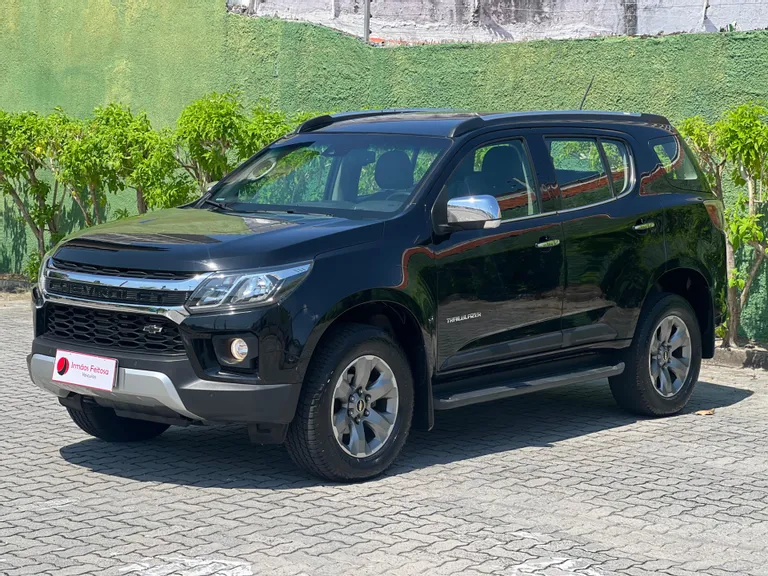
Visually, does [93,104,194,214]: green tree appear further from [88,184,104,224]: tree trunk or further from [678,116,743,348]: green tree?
[678,116,743,348]: green tree

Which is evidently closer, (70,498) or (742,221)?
(70,498)

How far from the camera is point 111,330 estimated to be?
22.5ft

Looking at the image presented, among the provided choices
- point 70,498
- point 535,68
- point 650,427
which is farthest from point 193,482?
point 535,68

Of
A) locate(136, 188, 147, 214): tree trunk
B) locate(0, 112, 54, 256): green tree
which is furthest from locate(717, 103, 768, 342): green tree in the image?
locate(0, 112, 54, 256): green tree

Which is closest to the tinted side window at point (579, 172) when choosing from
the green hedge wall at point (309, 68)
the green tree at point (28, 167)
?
the green hedge wall at point (309, 68)

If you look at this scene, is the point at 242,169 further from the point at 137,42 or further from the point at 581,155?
the point at 137,42

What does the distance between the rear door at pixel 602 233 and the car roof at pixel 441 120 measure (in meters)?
0.11

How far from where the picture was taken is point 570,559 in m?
5.75

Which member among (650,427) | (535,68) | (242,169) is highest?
(535,68)

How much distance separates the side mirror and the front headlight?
1.22m

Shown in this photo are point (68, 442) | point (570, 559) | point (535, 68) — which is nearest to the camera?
point (570, 559)

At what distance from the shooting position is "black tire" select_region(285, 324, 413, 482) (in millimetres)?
6734

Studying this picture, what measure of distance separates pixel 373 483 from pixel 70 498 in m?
1.56

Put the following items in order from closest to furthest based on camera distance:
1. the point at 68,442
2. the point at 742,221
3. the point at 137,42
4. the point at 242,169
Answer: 1. the point at 68,442
2. the point at 242,169
3. the point at 742,221
4. the point at 137,42
